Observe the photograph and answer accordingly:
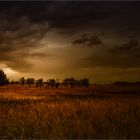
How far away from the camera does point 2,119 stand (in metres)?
11.5

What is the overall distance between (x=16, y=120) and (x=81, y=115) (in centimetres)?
266

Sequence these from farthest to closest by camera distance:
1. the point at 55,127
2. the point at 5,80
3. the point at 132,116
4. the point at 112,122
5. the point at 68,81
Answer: the point at 68,81
the point at 5,80
the point at 132,116
the point at 112,122
the point at 55,127

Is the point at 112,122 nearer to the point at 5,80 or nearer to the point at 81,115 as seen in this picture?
the point at 81,115

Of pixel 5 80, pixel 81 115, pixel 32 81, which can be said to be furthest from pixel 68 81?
pixel 81 115

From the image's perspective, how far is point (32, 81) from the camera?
158 meters

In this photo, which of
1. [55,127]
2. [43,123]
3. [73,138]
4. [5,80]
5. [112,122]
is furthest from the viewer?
[5,80]

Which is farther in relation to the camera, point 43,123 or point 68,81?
point 68,81

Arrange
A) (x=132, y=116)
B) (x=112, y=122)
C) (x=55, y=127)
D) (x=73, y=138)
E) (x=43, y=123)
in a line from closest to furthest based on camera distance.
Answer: (x=73, y=138), (x=55, y=127), (x=43, y=123), (x=112, y=122), (x=132, y=116)

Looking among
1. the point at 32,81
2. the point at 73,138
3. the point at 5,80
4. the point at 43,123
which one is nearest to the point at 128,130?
the point at 73,138

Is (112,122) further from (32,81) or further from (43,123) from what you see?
(32,81)

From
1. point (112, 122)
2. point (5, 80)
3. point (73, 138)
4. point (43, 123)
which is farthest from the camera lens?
point (5, 80)

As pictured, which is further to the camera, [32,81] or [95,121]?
[32,81]

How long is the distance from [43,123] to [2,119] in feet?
6.56

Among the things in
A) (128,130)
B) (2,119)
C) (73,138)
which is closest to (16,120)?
(2,119)
